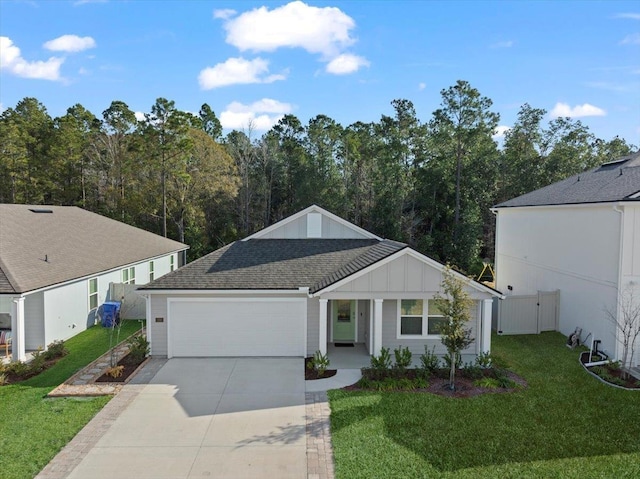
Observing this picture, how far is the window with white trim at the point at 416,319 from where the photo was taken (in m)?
13.7

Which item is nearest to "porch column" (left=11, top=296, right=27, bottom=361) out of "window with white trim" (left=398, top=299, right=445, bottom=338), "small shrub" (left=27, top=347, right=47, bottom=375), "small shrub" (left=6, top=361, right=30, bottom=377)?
"small shrub" (left=27, top=347, right=47, bottom=375)

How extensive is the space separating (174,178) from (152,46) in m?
20.6

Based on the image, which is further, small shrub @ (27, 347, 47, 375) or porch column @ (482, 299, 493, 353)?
porch column @ (482, 299, 493, 353)

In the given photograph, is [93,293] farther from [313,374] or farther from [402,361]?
[402,361]

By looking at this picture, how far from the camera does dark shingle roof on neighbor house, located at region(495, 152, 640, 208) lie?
44.3 feet

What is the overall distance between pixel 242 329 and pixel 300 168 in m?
29.4

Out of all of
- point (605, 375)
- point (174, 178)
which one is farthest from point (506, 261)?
point (174, 178)

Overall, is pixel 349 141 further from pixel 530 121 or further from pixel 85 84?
pixel 85 84

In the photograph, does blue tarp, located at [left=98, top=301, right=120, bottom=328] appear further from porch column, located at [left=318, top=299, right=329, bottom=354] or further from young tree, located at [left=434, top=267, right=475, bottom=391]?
young tree, located at [left=434, top=267, right=475, bottom=391]

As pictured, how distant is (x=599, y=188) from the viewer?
50.5 ft

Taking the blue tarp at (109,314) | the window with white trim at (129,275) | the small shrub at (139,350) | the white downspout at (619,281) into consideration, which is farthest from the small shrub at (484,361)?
the window with white trim at (129,275)

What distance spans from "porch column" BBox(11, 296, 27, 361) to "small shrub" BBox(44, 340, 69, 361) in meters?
0.66

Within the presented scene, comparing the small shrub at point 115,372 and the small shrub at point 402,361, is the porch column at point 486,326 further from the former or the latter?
the small shrub at point 115,372

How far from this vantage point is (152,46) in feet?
55.3
